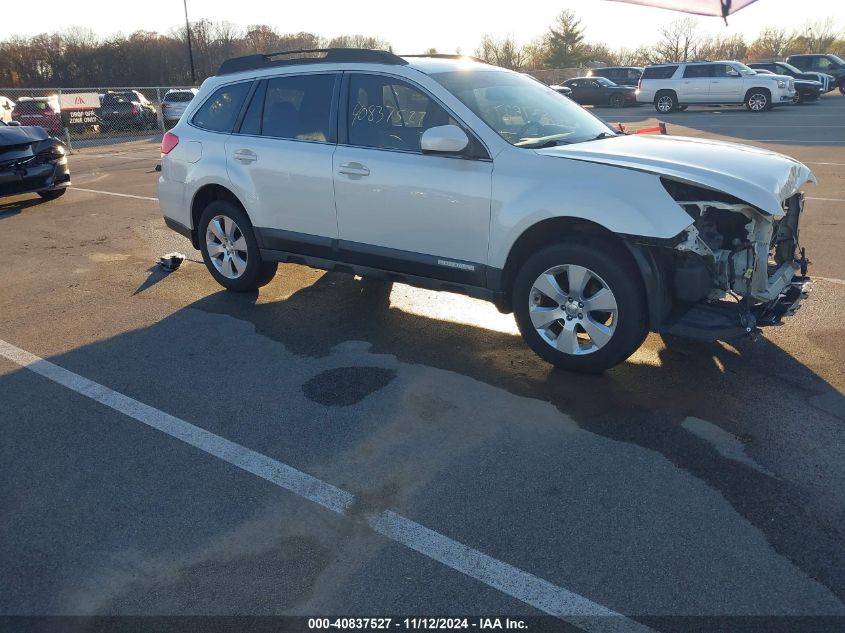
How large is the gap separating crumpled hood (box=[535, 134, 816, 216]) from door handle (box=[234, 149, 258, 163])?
2486 mm

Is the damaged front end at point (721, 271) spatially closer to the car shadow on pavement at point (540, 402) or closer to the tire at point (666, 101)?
the car shadow on pavement at point (540, 402)

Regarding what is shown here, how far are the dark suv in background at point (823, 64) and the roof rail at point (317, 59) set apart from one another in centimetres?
3375

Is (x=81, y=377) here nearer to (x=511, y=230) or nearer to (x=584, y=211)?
(x=511, y=230)

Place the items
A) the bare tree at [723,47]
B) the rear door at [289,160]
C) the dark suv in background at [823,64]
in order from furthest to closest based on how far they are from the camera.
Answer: the bare tree at [723,47] → the dark suv in background at [823,64] → the rear door at [289,160]

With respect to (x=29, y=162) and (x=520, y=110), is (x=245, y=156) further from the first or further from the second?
(x=29, y=162)

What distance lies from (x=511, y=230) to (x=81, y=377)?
299cm

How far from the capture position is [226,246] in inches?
255

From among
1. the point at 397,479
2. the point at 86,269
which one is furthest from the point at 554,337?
the point at 86,269

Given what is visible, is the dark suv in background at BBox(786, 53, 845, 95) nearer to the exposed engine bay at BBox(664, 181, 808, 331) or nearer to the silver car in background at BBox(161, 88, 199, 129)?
the silver car in background at BBox(161, 88, 199, 129)

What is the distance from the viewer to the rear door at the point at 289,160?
5.58 metres

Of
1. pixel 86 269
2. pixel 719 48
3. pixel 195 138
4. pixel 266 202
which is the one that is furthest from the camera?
pixel 719 48

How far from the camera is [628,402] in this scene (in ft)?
14.1

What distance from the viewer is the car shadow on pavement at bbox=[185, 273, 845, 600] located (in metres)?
3.22

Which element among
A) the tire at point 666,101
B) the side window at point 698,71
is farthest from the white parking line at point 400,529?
the tire at point 666,101
